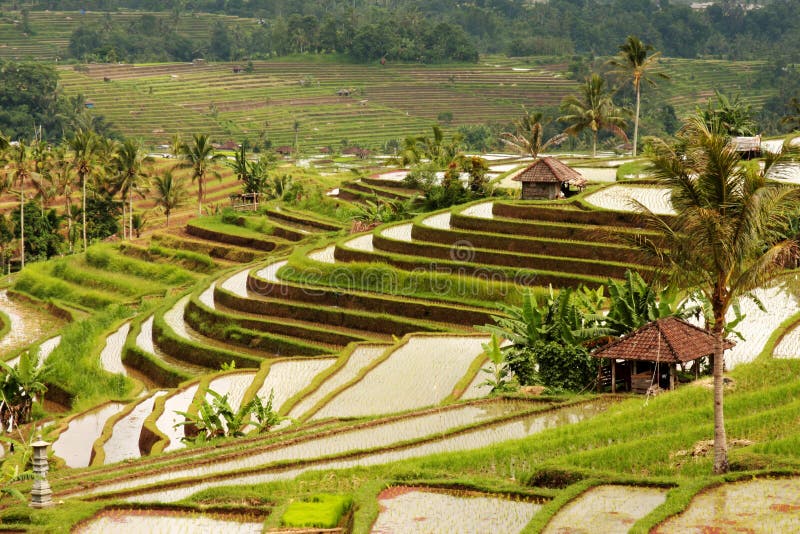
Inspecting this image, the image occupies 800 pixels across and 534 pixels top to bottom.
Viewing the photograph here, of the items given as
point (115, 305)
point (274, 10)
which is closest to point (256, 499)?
point (115, 305)

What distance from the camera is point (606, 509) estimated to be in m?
11.4

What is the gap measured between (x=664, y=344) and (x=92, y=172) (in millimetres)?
33179

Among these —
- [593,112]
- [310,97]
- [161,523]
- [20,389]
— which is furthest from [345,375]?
[310,97]

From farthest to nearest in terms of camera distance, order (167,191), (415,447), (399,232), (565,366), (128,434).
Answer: (167,191) → (399,232) → (128,434) → (565,366) → (415,447)

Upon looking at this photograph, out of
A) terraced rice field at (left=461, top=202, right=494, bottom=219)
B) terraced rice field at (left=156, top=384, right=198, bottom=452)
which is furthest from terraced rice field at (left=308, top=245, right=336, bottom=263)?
terraced rice field at (left=156, top=384, right=198, bottom=452)

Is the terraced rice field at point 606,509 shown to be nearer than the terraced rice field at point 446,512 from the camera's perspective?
Yes

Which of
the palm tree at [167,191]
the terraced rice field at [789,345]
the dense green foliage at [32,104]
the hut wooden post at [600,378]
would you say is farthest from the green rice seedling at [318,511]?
the dense green foliage at [32,104]

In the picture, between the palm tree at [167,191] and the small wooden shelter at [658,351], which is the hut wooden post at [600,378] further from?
the palm tree at [167,191]

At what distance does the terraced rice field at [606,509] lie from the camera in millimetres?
10828

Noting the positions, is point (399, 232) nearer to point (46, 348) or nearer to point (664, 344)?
point (46, 348)

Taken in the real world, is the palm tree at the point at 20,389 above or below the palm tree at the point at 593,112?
below

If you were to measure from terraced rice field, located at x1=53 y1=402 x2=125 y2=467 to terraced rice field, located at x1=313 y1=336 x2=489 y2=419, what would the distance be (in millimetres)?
3968

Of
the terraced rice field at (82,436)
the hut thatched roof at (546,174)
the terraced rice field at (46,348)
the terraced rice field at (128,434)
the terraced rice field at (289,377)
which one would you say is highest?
the hut thatched roof at (546,174)

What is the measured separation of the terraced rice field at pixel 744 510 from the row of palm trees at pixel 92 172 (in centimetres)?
3423
